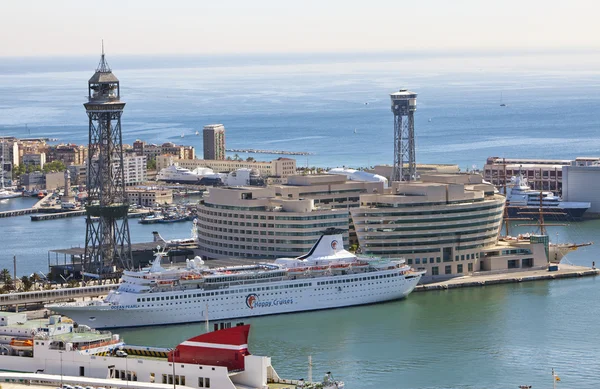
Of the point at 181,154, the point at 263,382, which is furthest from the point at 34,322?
the point at 181,154

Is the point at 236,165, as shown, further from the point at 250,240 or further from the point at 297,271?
the point at 297,271

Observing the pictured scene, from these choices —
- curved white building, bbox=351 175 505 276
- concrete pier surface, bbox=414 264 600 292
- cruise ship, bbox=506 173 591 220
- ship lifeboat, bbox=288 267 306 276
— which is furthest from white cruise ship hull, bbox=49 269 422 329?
cruise ship, bbox=506 173 591 220

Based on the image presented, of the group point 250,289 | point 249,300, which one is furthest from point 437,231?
point 249,300

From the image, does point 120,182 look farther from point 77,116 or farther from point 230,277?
point 77,116

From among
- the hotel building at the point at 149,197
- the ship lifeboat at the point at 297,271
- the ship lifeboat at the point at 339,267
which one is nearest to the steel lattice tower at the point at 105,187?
the ship lifeboat at the point at 297,271

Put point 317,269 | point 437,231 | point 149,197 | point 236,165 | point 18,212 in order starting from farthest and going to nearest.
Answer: point 236,165 < point 149,197 < point 18,212 < point 437,231 < point 317,269

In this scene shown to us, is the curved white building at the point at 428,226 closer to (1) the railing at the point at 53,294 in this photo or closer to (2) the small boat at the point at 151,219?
(1) the railing at the point at 53,294
